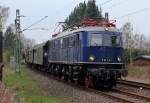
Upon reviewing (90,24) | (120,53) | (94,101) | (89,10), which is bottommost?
(94,101)

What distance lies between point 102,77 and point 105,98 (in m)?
3.74

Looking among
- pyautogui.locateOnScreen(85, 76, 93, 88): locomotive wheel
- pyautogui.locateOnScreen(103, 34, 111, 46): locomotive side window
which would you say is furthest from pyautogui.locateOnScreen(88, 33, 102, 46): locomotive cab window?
pyautogui.locateOnScreen(85, 76, 93, 88): locomotive wheel

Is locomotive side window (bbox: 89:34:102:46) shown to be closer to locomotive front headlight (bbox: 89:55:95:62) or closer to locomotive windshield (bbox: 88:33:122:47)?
locomotive windshield (bbox: 88:33:122:47)

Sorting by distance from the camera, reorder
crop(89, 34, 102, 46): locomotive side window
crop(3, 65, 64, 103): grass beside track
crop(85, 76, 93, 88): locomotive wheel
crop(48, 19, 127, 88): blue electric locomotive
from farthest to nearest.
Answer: crop(85, 76, 93, 88): locomotive wheel → crop(89, 34, 102, 46): locomotive side window → crop(48, 19, 127, 88): blue electric locomotive → crop(3, 65, 64, 103): grass beside track

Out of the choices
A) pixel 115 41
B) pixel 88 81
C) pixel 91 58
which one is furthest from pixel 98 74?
pixel 115 41

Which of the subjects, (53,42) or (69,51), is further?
(53,42)

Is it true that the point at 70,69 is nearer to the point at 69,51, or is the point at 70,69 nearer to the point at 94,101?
the point at 69,51

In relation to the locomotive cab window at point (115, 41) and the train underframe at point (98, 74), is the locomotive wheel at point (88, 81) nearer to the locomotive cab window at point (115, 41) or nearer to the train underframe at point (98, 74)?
the train underframe at point (98, 74)

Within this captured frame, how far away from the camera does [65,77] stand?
3203cm

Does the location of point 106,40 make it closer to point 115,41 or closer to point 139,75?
point 115,41

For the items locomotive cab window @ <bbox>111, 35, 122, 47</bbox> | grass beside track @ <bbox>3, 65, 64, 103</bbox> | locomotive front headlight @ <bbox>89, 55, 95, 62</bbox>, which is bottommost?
grass beside track @ <bbox>3, 65, 64, 103</bbox>

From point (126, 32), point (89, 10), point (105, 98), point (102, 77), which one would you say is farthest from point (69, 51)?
point (126, 32)

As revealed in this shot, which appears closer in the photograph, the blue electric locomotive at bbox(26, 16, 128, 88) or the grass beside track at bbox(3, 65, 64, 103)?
the grass beside track at bbox(3, 65, 64, 103)

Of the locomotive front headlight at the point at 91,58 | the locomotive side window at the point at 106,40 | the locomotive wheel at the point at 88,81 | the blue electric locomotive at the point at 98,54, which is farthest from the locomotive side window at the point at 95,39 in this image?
the locomotive wheel at the point at 88,81
